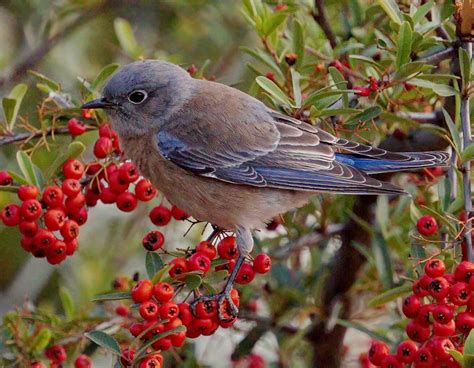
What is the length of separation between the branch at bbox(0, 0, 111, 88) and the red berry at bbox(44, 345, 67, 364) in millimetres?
2063

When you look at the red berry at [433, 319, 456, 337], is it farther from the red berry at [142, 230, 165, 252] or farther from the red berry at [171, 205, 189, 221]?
the red berry at [171, 205, 189, 221]

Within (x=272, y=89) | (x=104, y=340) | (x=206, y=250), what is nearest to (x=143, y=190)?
(x=206, y=250)

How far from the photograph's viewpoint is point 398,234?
4.05m

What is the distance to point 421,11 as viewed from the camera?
3.46 metres

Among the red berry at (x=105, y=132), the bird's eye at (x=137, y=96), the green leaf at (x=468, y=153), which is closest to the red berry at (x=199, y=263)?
the red berry at (x=105, y=132)

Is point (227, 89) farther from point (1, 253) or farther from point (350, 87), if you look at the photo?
point (1, 253)

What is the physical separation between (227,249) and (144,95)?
1.07 meters

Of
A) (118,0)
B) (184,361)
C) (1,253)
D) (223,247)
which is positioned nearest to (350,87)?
(223,247)

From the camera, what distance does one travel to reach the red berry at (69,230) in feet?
11.3

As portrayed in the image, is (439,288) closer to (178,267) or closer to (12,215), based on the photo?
(178,267)

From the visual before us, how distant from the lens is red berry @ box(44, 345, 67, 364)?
361 centimetres

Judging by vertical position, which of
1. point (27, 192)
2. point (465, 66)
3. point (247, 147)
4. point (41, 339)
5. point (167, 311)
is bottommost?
point (41, 339)

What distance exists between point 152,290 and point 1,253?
10.0 feet

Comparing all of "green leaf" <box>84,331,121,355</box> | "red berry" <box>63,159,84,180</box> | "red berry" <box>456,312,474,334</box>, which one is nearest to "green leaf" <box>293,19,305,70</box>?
"red berry" <box>63,159,84,180</box>
